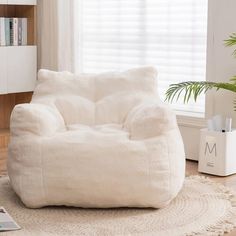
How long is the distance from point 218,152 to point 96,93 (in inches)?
37.0

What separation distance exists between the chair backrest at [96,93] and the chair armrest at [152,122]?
1.10 ft

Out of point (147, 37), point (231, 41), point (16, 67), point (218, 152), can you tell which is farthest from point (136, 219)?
point (16, 67)

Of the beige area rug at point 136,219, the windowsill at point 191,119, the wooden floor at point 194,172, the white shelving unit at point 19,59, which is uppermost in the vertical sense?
the white shelving unit at point 19,59

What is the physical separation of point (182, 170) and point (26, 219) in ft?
3.08

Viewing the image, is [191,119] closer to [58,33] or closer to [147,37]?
[147,37]

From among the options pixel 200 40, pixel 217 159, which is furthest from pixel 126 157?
pixel 200 40

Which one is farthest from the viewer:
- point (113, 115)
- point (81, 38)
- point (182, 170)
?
point (81, 38)

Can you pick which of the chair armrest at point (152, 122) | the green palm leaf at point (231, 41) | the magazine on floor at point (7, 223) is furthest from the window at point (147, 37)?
the magazine on floor at point (7, 223)

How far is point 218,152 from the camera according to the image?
3.99m

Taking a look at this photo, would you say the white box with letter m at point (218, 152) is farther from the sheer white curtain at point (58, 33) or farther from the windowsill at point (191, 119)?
the sheer white curtain at point (58, 33)

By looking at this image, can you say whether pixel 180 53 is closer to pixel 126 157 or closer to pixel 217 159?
pixel 217 159

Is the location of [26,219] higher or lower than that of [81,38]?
lower

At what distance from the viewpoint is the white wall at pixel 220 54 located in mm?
4157

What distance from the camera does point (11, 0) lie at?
4.99 metres
